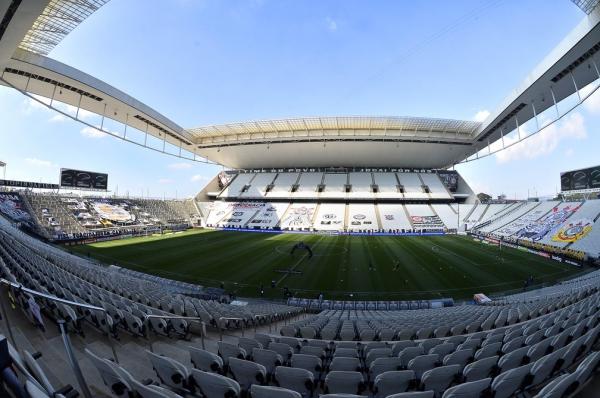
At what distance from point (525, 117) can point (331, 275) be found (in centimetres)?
4036

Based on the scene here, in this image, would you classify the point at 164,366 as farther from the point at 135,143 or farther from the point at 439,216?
the point at 439,216

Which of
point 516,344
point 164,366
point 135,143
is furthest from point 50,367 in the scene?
point 135,143

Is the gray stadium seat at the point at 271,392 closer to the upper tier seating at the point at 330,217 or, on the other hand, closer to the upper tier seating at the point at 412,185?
the upper tier seating at the point at 330,217

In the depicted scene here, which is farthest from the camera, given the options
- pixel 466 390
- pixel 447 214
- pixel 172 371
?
pixel 447 214

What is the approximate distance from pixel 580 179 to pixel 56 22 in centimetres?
6195

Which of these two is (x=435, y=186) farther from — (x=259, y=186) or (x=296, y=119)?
(x=259, y=186)

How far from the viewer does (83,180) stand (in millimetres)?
49156

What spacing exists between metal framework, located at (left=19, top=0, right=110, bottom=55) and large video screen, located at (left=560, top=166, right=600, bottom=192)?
5699 cm

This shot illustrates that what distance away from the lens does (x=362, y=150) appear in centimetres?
6016

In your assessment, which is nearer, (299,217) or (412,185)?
(299,217)

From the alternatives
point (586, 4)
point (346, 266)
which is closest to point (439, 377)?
point (346, 266)

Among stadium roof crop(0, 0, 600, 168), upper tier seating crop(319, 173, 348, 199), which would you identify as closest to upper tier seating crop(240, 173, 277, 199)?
stadium roof crop(0, 0, 600, 168)

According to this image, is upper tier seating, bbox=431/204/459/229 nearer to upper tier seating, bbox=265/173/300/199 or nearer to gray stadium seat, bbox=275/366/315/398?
upper tier seating, bbox=265/173/300/199

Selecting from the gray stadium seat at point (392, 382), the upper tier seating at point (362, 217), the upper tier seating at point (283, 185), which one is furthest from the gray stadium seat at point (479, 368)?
the upper tier seating at point (283, 185)
